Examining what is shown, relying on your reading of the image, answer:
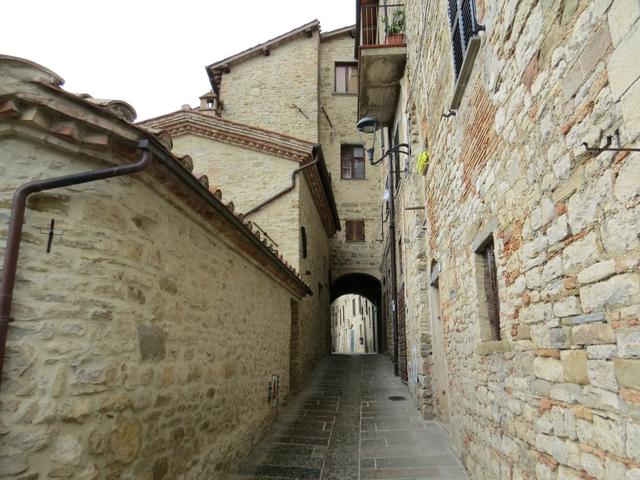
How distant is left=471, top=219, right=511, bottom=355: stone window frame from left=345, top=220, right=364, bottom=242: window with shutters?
13283 mm

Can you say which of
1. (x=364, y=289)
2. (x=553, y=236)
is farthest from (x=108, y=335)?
(x=364, y=289)

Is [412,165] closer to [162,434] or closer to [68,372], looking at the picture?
[162,434]

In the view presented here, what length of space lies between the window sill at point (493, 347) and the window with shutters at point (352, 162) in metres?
14.7

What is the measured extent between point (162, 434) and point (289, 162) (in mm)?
8213

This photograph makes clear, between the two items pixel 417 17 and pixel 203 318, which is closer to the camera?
pixel 203 318

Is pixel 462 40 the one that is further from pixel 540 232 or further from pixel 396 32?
pixel 396 32

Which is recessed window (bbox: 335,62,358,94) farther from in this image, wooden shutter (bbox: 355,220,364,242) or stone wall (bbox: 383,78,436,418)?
stone wall (bbox: 383,78,436,418)

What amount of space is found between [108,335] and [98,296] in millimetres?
264

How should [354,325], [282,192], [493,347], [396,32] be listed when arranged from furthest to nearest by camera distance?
[354,325] → [282,192] → [396,32] → [493,347]

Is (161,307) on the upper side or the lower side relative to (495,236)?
lower

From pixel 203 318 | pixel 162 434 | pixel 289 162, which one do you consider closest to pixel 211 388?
pixel 203 318

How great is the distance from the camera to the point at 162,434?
3.36m

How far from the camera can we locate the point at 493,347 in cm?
352

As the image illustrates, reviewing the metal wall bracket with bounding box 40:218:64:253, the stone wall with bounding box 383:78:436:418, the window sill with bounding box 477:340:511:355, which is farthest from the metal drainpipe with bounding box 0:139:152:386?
the stone wall with bounding box 383:78:436:418
